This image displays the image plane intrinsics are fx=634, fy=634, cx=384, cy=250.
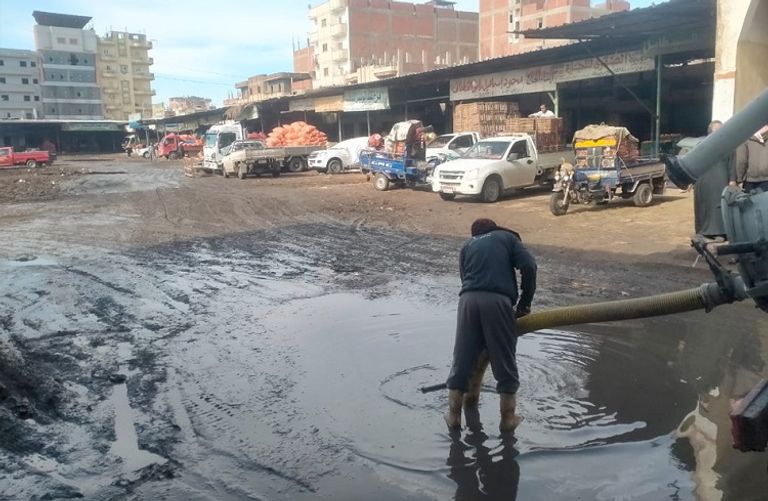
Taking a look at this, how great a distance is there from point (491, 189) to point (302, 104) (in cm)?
2652

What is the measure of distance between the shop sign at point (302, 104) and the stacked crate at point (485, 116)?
17159 millimetres

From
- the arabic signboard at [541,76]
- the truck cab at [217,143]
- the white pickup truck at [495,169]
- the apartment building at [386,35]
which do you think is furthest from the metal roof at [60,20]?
the white pickup truck at [495,169]

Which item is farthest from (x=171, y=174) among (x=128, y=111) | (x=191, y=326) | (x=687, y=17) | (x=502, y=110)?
(x=128, y=111)

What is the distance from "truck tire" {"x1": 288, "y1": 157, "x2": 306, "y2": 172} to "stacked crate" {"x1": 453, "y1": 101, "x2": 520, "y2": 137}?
10036mm

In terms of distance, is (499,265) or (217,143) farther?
(217,143)

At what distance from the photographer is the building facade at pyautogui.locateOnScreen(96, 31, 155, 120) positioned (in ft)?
349

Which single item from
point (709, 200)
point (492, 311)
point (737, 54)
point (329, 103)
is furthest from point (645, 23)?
point (329, 103)

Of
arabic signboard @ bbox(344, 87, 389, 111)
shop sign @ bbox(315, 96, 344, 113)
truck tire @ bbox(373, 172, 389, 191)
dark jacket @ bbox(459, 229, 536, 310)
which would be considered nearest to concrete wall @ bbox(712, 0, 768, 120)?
dark jacket @ bbox(459, 229, 536, 310)

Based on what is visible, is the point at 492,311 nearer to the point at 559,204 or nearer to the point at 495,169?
the point at 559,204

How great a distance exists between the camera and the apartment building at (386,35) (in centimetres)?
8481

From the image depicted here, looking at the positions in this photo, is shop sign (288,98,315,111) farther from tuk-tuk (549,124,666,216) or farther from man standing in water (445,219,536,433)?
man standing in water (445,219,536,433)

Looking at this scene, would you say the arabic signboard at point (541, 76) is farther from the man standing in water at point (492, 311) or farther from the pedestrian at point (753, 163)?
the man standing in water at point (492, 311)

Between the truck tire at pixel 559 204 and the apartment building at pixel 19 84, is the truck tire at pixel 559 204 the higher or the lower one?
the lower one

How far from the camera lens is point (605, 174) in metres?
15.1
